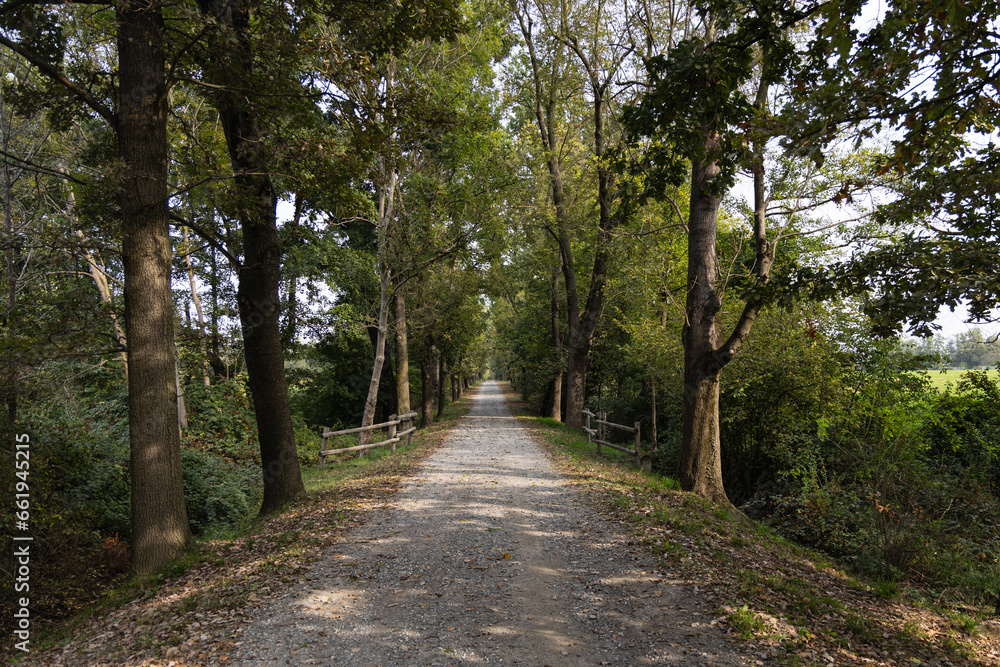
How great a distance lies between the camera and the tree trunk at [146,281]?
5875 millimetres

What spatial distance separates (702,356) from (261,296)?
7.82m

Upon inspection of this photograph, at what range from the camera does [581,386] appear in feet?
67.1

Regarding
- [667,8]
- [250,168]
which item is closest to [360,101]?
[250,168]

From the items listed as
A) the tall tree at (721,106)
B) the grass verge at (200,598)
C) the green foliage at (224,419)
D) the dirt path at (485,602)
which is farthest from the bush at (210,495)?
the tall tree at (721,106)

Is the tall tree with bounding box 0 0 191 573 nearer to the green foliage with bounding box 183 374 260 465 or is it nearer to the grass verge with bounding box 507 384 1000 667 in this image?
the grass verge with bounding box 507 384 1000 667

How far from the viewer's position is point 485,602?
5043 mm

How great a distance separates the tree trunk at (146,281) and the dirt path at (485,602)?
2.21 meters

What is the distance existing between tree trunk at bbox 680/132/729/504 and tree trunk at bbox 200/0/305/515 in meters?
7.33

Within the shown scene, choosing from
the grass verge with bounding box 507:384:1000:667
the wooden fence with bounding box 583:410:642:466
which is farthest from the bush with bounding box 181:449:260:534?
the wooden fence with bounding box 583:410:642:466

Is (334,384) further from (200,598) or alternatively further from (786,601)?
(786,601)

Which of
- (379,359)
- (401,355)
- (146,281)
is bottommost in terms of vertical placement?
(379,359)

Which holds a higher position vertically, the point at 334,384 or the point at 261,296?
the point at 261,296
